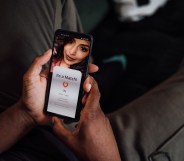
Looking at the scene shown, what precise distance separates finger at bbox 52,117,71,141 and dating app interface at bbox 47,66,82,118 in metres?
0.03

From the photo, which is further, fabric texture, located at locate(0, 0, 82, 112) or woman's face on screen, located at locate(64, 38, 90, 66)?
fabric texture, located at locate(0, 0, 82, 112)

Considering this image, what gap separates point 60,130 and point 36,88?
0.37ft

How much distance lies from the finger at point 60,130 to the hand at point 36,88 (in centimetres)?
3

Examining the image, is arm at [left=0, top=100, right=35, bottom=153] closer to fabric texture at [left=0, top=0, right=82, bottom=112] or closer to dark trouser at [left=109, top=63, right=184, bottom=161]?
fabric texture at [left=0, top=0, right=82, bottom=112]

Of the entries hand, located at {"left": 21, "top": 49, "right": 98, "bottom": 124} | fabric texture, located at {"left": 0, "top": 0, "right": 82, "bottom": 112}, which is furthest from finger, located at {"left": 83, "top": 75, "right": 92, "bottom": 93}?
fabric texture, located at {"left": 0, "top": 0, "right": 82, "bottom": 112}

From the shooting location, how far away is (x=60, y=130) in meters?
0.75

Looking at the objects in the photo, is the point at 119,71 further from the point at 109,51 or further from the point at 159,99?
the point at 159,99

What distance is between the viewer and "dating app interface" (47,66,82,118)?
74 centimetres

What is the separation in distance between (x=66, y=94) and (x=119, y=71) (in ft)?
1.45

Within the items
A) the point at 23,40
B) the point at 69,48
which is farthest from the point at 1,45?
the point at 69,48

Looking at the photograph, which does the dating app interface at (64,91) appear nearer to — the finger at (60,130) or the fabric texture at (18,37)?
the finger at (60,130)

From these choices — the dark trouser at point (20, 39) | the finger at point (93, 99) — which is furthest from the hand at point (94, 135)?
the dark trouser at point (20, 39)

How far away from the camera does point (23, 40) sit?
0.84 m

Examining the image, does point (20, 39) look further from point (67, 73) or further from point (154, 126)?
point (154, 126)
